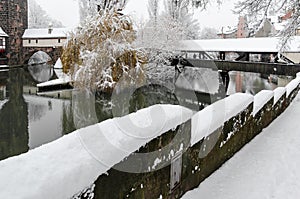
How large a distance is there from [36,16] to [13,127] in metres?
41.4

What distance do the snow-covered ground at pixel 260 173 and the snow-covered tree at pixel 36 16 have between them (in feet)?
143

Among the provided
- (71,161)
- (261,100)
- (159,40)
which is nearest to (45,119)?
(261,100)

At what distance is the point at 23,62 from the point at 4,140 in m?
21.2

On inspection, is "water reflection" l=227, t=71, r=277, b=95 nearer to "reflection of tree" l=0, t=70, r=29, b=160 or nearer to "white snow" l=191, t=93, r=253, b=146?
"reflection of tree" l=0, t=70, r=29, b=160

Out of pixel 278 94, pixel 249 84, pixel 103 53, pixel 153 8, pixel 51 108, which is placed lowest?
pixel 51 108

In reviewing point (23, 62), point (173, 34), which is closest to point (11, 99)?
point (173, 34)

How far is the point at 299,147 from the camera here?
3727 millimetres

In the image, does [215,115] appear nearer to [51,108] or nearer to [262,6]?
[262,6]

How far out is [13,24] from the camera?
25812mm

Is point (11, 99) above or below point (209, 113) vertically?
below

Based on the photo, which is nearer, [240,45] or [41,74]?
[240,45]

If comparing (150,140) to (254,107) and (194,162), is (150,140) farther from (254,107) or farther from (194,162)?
(254,107)

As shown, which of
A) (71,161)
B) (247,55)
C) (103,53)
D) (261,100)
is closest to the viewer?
(71,161)

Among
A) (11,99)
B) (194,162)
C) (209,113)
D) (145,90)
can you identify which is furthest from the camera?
(145,90)
